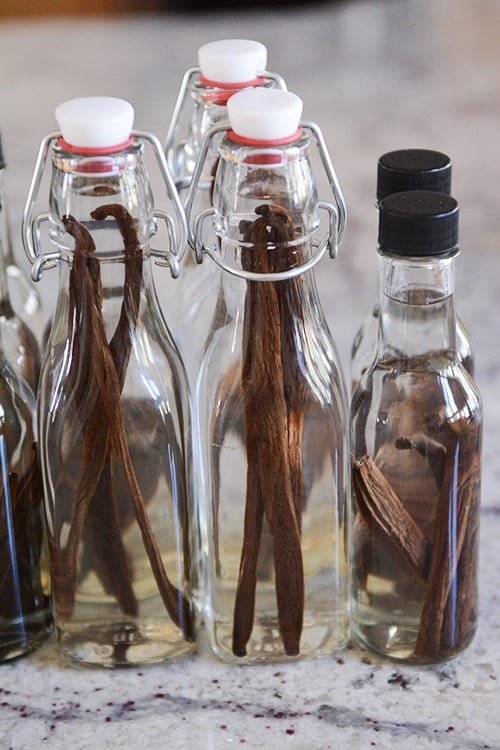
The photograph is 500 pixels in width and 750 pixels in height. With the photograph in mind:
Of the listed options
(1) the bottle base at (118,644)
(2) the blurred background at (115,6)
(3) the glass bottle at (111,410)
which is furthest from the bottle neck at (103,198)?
(2) the blurred background at (115,6)

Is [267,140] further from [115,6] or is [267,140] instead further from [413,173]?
[115,6]

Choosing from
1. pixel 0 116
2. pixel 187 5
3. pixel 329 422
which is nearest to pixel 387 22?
pixel 187 5

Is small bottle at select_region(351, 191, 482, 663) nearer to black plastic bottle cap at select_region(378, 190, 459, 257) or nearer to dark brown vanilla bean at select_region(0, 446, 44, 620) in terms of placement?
black plastic bottle cap at select_region(378, 190, 459, 257)

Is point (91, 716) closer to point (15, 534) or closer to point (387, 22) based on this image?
point (15, 534)

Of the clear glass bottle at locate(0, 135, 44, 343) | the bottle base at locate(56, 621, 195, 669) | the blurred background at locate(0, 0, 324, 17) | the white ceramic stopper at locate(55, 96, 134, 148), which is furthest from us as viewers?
the blurred background at locate(0, 0, 324, 17)

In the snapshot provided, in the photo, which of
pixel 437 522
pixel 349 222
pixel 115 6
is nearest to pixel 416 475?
pixel 437 522

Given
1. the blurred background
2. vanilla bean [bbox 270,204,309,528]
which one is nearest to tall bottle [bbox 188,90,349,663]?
vanilla bean [bbox 270,204,309,528]

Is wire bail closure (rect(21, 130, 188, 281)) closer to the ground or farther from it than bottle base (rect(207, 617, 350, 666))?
farther from it
